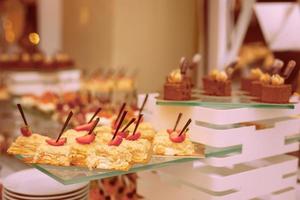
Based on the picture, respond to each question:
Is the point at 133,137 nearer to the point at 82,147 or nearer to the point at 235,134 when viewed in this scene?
the point at 82,147

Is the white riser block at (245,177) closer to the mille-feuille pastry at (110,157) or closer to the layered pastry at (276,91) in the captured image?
the layered pastry at (276,91)

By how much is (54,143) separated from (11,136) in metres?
3.12

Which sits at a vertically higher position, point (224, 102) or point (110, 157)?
point (224, 102)

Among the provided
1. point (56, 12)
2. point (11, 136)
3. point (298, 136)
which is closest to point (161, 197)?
point (298, 136)

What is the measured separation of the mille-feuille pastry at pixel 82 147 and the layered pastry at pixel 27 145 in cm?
15

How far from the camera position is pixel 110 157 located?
1.90 m

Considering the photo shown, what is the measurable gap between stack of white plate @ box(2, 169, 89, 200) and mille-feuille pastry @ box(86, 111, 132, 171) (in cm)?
31

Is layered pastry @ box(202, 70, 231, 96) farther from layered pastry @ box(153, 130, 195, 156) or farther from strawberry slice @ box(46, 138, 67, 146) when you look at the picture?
strawberry slice @ box(46, 138, 67, 146)

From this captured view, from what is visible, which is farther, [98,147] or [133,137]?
[133,137]

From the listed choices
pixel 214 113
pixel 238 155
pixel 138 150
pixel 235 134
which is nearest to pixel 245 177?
pixel 238 155

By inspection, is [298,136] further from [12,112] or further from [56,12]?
[56,12]

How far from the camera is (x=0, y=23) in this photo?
26.2ft

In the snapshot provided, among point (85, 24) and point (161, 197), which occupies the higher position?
point (85, 24)

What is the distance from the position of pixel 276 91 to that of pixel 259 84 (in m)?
0.25
